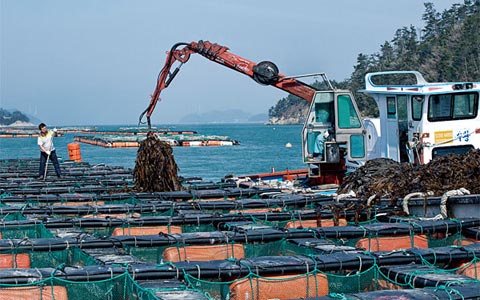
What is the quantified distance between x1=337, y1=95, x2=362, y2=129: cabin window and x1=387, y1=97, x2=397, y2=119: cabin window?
104 cm

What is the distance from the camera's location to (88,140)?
3952 inches

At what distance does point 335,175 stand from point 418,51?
297ft

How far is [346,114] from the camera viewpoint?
18.8m

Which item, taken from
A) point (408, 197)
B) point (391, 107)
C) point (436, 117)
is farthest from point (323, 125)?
point (408, 197)

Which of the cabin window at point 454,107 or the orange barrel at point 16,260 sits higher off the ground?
the cabin window at point 454,107

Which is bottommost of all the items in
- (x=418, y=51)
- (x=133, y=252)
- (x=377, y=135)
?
(x=133, y=252)

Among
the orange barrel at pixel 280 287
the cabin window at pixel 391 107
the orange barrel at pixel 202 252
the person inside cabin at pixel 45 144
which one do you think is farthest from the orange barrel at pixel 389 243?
the person inside cabin at pixel 45 144

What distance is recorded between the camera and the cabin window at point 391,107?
17.6 meters

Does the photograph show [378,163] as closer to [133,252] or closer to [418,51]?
[133,252]

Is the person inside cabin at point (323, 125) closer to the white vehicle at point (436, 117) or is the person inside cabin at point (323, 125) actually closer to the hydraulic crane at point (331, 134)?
the hydraulic crane at point (331, 134)

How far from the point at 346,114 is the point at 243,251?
9.60 meters

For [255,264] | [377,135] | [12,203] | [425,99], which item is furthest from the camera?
[377,135]

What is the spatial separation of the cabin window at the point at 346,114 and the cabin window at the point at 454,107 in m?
2.32

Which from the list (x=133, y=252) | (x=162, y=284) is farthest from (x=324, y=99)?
(x=162, y=284)
